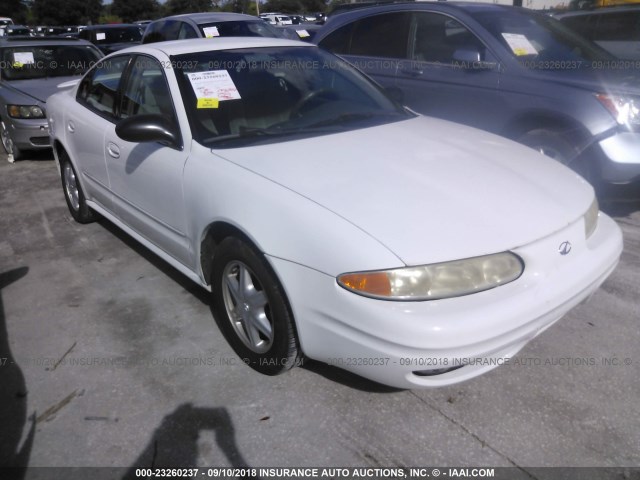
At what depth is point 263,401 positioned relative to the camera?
2514 millimetres

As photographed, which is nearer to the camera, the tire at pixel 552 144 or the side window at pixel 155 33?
the tire at pixel 552 144

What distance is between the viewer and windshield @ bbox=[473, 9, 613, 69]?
464 centimetres

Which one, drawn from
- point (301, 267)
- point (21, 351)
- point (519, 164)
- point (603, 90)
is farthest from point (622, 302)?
point (21, 351)

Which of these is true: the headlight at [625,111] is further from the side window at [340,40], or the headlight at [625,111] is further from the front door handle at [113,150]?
the front door handle at [113,150]

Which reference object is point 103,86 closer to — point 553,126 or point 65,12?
point 553,126

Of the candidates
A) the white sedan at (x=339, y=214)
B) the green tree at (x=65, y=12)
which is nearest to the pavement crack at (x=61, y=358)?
the white sedan at (x=339, y=214)

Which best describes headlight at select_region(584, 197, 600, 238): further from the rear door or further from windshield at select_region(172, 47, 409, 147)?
the rear door

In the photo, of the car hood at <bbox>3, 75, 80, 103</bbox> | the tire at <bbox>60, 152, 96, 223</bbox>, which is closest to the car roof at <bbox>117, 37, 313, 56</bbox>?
the tire at <bbox>60, 152, 96, 223</bbox>

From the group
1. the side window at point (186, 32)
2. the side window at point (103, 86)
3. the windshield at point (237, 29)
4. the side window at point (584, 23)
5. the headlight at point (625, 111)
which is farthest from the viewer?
the side window at point (186, 32)

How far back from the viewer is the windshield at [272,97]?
297 centimetres

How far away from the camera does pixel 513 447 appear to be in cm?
222

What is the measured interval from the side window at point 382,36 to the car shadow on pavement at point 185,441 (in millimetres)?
4147

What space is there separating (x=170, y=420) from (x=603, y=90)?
12.5 feet

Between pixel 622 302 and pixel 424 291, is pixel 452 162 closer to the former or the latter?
pixel 424 291
